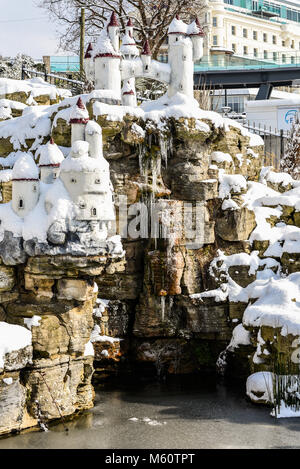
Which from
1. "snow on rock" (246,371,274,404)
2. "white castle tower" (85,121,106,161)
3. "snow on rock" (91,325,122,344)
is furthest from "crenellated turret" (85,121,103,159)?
"snow on rock" (246,371,274,404)

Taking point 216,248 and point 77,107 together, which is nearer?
point 77,107

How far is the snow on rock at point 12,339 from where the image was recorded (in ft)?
61.9

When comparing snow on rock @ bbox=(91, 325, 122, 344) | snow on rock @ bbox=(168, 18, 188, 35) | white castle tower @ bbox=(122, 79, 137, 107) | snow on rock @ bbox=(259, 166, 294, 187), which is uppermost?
snow on rock @ bbox=(168, 18, 188, 35)

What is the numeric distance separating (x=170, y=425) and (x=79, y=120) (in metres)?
8.97

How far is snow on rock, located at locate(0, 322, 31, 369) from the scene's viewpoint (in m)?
18.9

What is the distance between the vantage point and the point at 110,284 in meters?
25.3

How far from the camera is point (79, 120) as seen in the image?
21766 millimetres

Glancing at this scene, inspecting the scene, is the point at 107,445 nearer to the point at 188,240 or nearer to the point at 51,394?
the point at 51,394

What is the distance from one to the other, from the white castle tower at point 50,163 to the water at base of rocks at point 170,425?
22.3 feet

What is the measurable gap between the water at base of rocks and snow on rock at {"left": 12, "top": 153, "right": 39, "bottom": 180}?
22.4ft

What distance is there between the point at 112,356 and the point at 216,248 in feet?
16.8

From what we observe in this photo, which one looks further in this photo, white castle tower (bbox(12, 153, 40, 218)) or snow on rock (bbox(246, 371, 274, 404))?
snow on rock (bbox(246, 371, 274, 404))

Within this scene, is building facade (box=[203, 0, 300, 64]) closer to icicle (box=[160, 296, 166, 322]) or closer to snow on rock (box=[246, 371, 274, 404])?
icicle (box=[160, 296, 166, 322])
